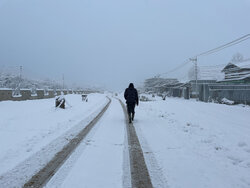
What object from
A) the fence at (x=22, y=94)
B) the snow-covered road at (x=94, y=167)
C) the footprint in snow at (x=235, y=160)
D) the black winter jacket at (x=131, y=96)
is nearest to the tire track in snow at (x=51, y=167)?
the snow-covered road at (x=94, y=167)

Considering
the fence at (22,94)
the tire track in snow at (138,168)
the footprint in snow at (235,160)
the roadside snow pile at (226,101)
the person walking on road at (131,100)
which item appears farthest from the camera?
the roadside snow pile at (226,101)

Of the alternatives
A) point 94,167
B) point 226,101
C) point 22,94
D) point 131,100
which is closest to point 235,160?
point 94,167

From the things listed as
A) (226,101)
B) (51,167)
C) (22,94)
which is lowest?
(51,167)

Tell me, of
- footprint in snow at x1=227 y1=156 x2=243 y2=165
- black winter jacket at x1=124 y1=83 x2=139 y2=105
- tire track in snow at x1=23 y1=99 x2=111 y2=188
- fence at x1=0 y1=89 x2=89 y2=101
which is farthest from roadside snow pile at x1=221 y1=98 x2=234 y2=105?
tire track in snow at x1=23 y1=99 x2=111 y2=188

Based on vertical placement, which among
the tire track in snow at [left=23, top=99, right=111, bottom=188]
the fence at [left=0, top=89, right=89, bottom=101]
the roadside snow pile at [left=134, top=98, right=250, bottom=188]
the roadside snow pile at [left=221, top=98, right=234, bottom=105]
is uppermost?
the fence at [left=0, top=89, right=89, bottom=101]

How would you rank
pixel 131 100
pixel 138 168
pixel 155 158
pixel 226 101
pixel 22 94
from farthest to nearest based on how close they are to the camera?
pixel 22 94
pixel 226 101
pixel 131 100
pixel 155 158
pixel 138 168

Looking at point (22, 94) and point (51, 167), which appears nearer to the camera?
point (51, 167)

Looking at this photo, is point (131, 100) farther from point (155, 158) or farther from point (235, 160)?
point (235, 160)

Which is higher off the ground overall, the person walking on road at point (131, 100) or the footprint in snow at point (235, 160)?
the person walking on road at point (131, 100)

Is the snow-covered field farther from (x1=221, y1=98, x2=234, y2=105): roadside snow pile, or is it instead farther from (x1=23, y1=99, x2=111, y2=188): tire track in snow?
(x1=221, y1=98, x2=234, y2=105): roadside snow pile

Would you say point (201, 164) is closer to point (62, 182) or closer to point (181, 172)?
point (181, 172)

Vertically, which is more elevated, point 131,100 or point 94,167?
point 131,100

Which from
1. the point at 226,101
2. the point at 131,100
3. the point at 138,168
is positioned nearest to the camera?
the point at 138,168

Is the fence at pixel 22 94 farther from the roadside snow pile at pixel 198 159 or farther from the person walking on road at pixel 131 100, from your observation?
the roadside snow pile at pixel 198 159
